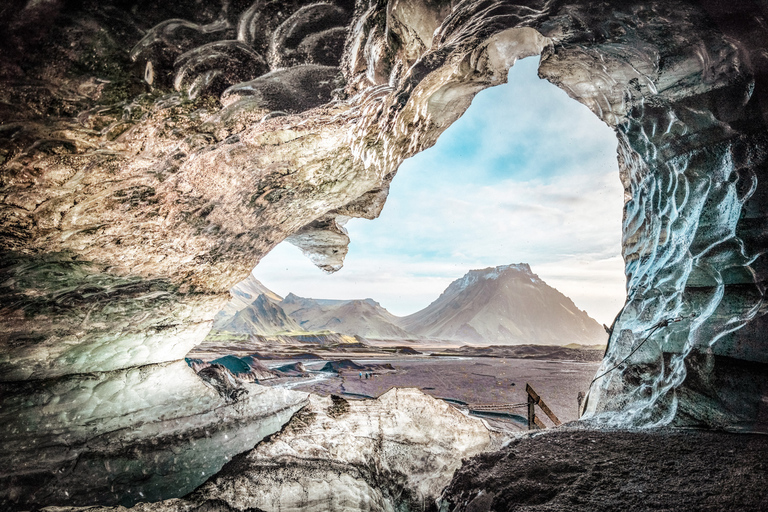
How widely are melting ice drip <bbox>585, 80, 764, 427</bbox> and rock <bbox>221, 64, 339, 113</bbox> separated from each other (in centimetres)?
375

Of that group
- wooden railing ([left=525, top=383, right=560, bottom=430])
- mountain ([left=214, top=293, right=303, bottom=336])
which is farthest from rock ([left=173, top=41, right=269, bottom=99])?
mountain ([left=214, top=293, right=303, bottom=336])

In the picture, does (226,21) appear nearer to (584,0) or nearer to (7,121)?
(7,121)

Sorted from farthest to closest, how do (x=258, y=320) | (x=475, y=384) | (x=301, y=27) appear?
1. (x=258, y=320)
2. (x=475, y=384)
3. (x=301, y=27)

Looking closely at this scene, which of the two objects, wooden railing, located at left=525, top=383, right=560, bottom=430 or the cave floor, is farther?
wooden railing, located at left=525, top=383, right=560, bottom=430

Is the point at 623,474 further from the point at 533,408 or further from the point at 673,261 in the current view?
the point at 533,408

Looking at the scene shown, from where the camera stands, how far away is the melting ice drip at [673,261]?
2.98 metres

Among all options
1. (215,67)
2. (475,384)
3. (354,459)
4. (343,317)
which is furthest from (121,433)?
(343,317)

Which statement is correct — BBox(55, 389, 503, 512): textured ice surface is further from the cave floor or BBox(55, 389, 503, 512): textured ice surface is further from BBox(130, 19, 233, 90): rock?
BBox(130, 19, 233, 90): rock

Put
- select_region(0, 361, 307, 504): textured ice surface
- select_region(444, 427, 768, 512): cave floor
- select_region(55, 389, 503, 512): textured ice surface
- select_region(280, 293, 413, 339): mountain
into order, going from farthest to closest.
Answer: select_region(280, 293, 413, 339): mountain
select_region(55, 389, 503, 512): textured ice surface
select_region(0, 361, 307, 504): textured ice surface
select_region(444, 427, 768, 512): cave floor

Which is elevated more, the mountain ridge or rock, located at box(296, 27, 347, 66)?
rock, located at box(296, 27, 347, 66)

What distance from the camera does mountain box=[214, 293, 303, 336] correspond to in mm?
35125

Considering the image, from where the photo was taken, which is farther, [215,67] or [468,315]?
[468,315]

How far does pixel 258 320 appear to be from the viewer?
38.0 metres

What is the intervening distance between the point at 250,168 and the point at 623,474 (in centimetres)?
408
